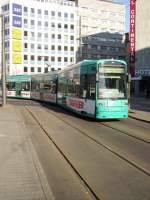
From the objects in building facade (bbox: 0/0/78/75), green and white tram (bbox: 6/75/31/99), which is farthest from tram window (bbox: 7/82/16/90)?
building facade (bbox: 0/0/78/75)

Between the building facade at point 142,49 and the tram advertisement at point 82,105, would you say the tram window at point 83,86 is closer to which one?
the tram advertisement at point 82,105

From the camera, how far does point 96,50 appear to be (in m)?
129

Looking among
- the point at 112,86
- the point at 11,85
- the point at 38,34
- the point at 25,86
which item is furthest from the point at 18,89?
the point at 38,34

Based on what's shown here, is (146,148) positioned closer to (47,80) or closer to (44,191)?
(44,191)

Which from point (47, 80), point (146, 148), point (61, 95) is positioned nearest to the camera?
point (146, 148)

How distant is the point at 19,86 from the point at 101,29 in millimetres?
84401

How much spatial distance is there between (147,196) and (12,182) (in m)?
2.37

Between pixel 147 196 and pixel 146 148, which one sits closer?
pixel 147 196

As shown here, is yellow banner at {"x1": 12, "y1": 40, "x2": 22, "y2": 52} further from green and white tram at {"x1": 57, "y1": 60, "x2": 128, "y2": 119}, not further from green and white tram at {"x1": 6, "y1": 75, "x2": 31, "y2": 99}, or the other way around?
green and white tram at {"x1": 57, "y1": 60, "x2": 128, "y2": 119}

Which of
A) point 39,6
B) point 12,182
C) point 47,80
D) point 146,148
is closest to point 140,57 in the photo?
point 47,80

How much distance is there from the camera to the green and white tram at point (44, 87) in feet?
122

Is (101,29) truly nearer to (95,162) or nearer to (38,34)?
(38,34)

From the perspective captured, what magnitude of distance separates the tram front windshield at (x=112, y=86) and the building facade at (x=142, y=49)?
51493 mm

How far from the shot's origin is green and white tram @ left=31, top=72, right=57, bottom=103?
37.2 meters
